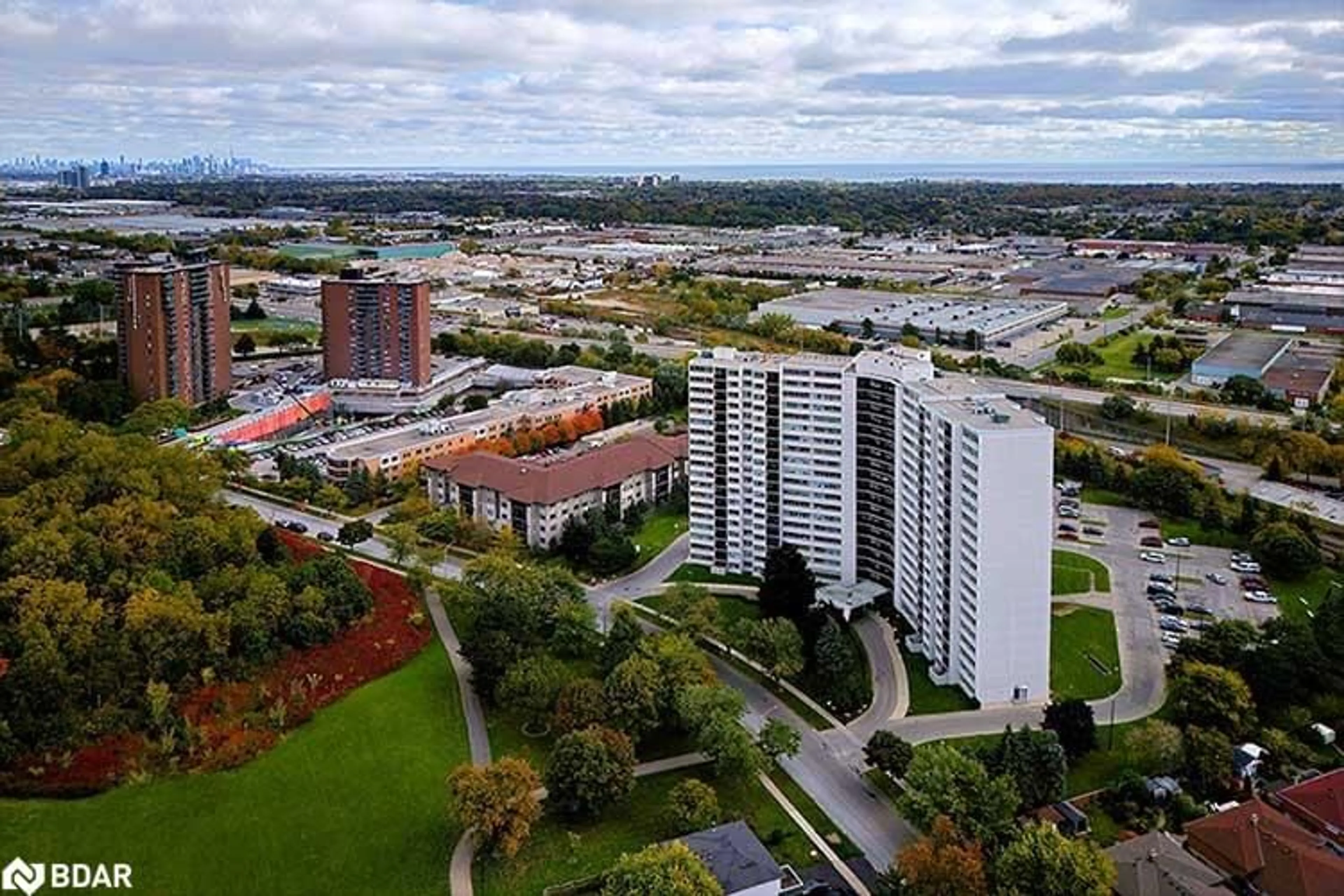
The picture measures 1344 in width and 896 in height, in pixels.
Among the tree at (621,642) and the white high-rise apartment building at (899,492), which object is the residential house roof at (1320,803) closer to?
the white high-rise apartment building at (899,492)

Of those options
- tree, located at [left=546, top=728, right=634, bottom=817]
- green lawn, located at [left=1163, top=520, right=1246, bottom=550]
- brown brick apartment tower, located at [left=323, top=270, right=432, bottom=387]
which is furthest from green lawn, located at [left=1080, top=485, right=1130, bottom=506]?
brown brick apartment tower, located at [left=323, top=270, right=432, bottom=387]

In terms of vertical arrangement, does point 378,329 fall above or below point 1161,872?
above

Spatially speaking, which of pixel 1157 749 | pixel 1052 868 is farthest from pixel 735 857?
pixel 1157 749

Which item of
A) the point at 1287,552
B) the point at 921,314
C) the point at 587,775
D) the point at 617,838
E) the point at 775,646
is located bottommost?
the point at 617,838

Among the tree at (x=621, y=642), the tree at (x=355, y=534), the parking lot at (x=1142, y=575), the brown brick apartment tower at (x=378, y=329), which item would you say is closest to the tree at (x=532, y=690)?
the tree at (x=621, y=642)

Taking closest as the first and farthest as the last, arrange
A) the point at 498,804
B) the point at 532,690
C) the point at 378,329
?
the point at 498,804
the point at 532,690
the point at 378,329

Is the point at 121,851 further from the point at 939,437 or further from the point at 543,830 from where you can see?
the point at 939,437

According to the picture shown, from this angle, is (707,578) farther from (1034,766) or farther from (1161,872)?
(1161,872)
